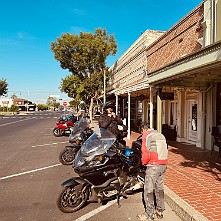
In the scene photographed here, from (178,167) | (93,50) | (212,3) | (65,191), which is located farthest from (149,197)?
(93,50)

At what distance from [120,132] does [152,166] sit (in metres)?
2.61

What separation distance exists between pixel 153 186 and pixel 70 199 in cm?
145

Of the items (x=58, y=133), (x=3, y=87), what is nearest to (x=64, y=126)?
(x=58, y=133)

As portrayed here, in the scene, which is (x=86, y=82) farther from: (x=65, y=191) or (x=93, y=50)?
(x=65, y=191)

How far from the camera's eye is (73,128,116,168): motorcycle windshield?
13.4ft

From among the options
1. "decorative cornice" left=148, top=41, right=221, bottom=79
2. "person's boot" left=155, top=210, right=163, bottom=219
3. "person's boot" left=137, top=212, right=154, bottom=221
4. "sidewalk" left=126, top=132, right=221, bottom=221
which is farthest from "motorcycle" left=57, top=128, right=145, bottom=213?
"decorative cornice" left=148, top=41, right=221, bottom=79

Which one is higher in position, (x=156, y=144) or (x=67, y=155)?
(x=156, y=144)

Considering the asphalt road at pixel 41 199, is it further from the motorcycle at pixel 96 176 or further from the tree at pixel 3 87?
the tree at pixel 3 87

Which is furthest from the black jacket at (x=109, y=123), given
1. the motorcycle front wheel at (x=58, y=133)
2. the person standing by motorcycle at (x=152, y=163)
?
the motorcycle front wheel at (x=58, y=133)

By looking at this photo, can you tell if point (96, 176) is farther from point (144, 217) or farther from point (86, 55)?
point (86, 55)

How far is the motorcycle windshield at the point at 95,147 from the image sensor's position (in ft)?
13.4

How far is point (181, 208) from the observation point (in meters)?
3.93

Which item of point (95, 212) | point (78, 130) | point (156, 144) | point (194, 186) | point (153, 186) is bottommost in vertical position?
point (95, 212)

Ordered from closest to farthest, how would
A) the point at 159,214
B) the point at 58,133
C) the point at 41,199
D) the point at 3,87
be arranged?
the point at 159,214, the point at 41,199, the point at 58,133, the point at 3,87
